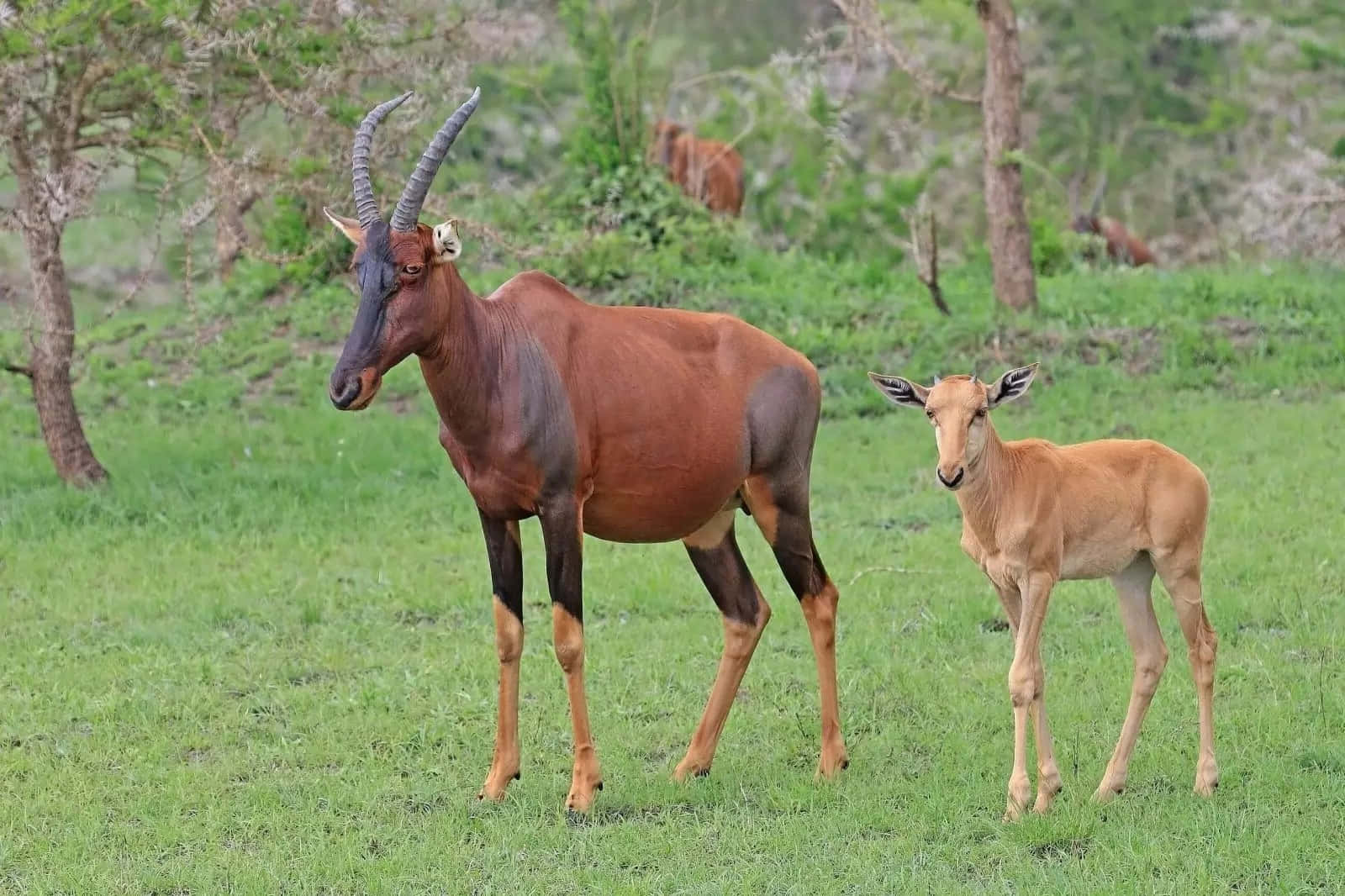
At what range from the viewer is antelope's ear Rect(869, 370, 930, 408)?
22.0 ft

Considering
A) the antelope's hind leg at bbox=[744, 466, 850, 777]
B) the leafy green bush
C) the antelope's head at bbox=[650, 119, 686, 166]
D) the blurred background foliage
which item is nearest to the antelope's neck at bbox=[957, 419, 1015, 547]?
the antelope's hind leg at bbox=[744, 466, 850, 777]

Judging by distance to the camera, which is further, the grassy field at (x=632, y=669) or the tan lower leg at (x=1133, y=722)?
the tan lower leg at (x=1133, y=722)

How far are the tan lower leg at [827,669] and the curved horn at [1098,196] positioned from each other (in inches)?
697

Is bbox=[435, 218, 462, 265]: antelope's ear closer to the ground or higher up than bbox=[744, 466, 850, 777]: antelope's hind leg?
higher up

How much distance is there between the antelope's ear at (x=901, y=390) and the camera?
6695mm

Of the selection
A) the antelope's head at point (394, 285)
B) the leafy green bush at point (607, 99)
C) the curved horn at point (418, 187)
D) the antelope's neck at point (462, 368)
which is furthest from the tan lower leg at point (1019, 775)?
the leafy green bush at point (607, 99)

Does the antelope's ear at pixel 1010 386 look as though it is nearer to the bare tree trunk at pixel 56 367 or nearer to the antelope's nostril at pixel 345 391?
the antelope's nostril at pixel 345 391

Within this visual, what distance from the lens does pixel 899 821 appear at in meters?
6.81

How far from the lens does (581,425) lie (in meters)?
7.30

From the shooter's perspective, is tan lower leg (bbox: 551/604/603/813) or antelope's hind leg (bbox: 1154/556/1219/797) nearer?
antelope's hind leg (bbox: 1154/556/1219/797)

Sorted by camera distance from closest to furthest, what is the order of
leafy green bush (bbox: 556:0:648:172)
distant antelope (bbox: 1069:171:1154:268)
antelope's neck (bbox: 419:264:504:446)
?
1. antelope's neck (bbox: 419:264:504:446)
2. leafy green bush (bbox: 556:0:648:172)
3. distant antelope (bbox: 1069:171:1154:268)

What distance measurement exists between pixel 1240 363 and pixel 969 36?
10.8 meters

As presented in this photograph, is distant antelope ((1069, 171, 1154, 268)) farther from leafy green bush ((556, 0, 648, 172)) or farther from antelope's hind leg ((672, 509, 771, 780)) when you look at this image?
antelope's hind leg ((672, 509, 771, 780))

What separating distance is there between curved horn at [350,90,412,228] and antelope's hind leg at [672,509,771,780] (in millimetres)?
1956
